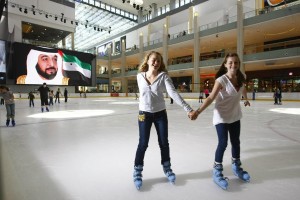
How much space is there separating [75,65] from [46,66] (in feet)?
14.7

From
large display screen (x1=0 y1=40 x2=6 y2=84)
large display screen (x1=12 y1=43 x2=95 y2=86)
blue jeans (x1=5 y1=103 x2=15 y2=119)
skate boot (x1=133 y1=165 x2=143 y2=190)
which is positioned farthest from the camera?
large display screen (x1=12 y1=43 x2=95 y2=86)

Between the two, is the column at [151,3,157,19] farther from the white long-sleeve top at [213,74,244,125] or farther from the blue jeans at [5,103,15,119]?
the white long-sleeve top at [213,74,244,125]

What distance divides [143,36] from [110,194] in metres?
41.0

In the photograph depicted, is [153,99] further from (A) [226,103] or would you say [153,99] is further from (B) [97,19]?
(B) [97,19]

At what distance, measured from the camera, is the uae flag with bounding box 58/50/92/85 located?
30.1 metres

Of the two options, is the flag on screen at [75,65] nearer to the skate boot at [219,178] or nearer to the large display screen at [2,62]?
the large display screen at [2,62]

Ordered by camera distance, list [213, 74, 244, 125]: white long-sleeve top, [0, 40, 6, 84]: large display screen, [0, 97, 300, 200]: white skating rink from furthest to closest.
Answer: [0, 40, 6, 84]: large display screen, [213, 74, 244, 125]: white long-sleeve top, [0, 97, 300, 200]: white skating rink

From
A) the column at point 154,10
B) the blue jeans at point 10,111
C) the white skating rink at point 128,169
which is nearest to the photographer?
the white skating rink at point 128,169

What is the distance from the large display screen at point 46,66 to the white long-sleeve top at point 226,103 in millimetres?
28200

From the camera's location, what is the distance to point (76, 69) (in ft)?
103

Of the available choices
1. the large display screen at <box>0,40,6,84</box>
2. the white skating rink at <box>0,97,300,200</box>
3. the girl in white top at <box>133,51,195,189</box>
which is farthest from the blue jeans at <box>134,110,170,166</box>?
the large display screen at <box>0,40,6,84</box>

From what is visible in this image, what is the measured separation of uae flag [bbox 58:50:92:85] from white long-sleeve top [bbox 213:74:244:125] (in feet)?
97.6

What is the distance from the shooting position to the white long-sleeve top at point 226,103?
95.6 inches

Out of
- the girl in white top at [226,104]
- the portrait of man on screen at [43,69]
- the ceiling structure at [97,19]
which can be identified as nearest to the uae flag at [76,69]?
the portrait of man on screen at [43,69]
